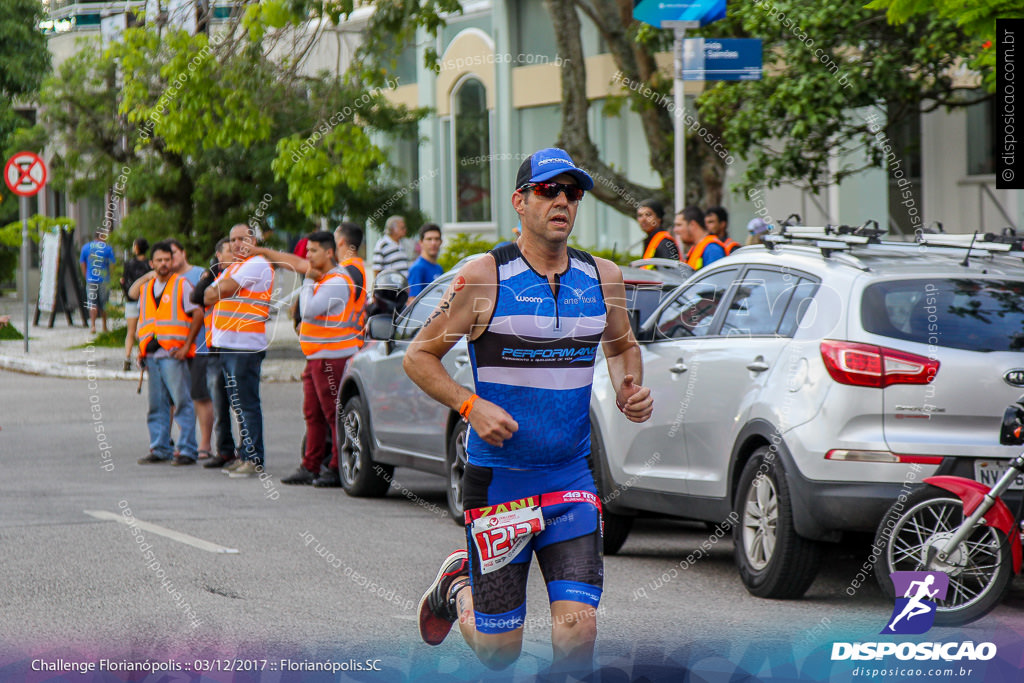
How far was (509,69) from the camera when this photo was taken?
2850 cm

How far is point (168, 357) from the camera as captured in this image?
13.9 m

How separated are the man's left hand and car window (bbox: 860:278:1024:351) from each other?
8.21 ft

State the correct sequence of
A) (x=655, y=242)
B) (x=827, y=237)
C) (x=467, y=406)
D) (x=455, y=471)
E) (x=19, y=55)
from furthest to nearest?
(x=19, y=55)
(x=655, y=242)
(x=455, y=471)
(x=827, y=237)
(x=467, y=406)

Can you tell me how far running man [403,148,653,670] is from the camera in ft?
16.1

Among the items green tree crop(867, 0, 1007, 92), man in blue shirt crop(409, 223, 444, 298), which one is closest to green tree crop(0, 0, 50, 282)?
man in blue shirt crop(409, 223, 444, 298)

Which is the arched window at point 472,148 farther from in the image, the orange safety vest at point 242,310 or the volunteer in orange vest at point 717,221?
the orange safety vest at point 242,310

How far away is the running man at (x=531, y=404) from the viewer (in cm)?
490

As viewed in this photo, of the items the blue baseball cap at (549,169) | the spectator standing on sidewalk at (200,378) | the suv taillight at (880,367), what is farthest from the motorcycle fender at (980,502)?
the spectator standing on sidewalk at (200,378)

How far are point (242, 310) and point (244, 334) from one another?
277 mm

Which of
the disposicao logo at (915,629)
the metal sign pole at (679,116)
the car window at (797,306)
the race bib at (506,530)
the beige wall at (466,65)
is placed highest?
the beige wall at (466,65)

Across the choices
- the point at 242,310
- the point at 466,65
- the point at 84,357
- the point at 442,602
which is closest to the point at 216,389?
the point at 242,310

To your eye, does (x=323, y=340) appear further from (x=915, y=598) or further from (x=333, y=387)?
(x=915, y=598)

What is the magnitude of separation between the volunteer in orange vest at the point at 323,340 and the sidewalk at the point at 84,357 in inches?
285

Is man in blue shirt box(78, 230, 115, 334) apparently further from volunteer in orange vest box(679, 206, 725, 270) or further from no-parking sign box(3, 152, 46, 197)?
volunteer in orange vest box(679, 206, 725, 270)
